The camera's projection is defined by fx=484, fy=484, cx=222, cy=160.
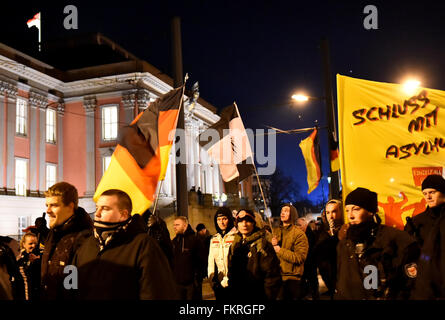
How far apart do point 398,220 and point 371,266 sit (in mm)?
1598

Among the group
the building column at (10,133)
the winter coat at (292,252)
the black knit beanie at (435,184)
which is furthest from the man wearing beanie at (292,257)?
the building column at (10,133)

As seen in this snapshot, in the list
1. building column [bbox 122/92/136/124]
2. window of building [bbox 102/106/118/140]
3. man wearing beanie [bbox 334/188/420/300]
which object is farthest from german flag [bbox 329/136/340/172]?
window of building [bbox 102/106/118/140]

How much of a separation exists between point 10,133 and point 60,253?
29.7 m

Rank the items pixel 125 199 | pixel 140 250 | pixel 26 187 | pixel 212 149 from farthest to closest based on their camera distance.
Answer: pixel 26 187
pixel 212 149
pixel 125 199
pixel 140 250

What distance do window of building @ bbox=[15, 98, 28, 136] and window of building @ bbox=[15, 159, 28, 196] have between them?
6.45 ft

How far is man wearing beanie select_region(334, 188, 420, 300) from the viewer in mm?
4027

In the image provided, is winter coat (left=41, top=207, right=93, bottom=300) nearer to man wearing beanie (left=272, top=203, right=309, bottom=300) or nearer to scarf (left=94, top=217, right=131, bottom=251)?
scarf (left=94, top=217, right=131, bottom=251)

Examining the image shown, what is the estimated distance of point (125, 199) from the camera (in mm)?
3467

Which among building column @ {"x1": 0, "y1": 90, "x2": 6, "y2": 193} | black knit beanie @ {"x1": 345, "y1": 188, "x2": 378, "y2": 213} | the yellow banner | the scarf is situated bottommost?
the scarf

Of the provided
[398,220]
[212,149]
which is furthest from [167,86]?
[398,220]

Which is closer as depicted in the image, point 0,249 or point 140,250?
point 140,250

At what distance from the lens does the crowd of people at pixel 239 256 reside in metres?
3.22

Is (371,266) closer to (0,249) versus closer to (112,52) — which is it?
(0,249)

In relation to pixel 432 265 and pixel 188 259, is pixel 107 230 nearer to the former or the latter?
pixel 432 265
